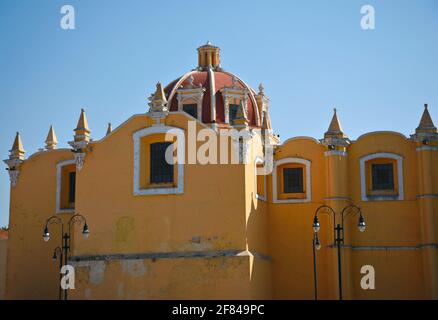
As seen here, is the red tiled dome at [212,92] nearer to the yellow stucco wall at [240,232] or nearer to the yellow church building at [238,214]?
the yellow church building at [238,214]

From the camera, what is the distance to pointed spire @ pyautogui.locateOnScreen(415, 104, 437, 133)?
3634 centimetres

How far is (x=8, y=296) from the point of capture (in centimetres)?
3919

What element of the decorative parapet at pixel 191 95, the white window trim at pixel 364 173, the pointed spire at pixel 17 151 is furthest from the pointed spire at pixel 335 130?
the pointed spire at pixel 17 151

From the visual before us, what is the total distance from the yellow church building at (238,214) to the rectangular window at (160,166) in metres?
0.04

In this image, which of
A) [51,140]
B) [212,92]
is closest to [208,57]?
[212,92]

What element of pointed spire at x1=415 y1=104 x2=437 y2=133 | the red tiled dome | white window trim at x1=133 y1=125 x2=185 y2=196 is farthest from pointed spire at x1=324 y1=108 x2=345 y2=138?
the red tiled dome

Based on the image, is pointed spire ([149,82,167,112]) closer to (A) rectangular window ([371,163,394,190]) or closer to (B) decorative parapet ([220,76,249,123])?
(B) decorative parapet ([220,76,249,123])

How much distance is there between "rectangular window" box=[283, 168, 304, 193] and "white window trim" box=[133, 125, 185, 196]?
17.5ft

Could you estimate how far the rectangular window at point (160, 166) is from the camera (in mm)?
35375

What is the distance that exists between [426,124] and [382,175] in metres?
2.85

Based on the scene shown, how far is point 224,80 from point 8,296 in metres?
15.2
